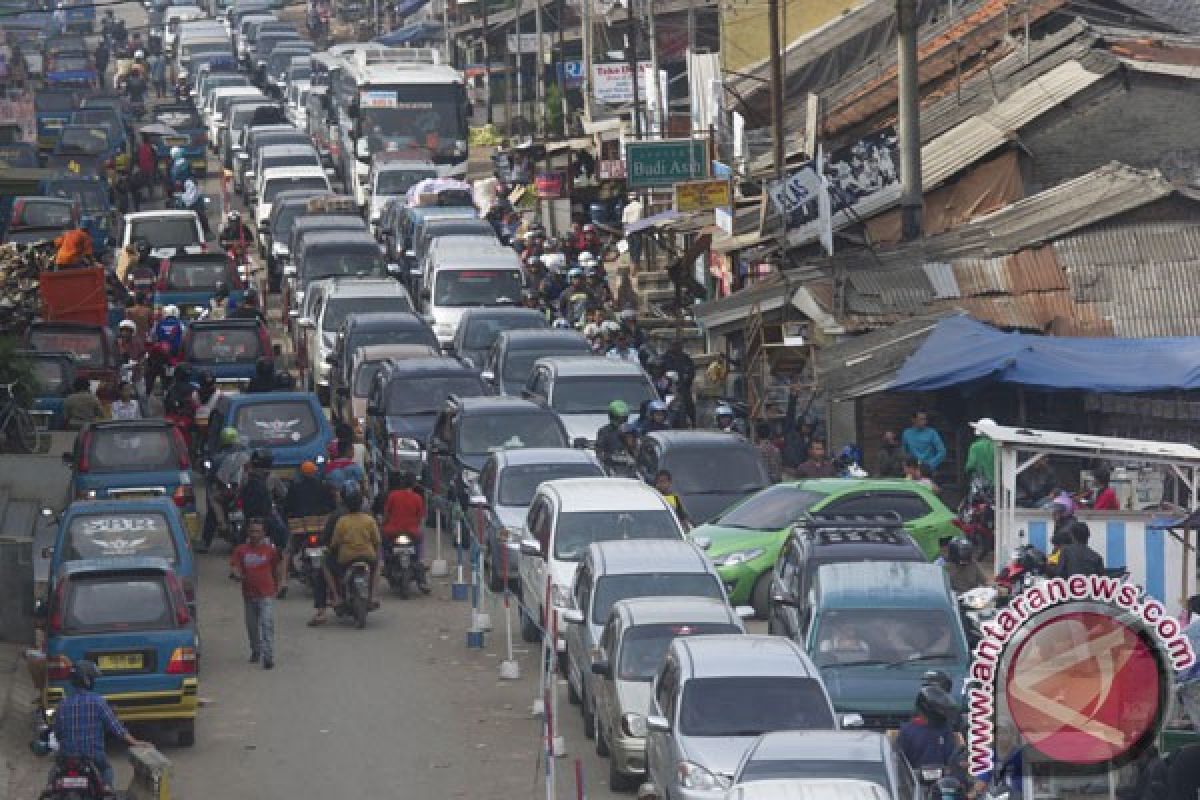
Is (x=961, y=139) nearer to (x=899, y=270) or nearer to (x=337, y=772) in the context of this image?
(x=899, y=270)

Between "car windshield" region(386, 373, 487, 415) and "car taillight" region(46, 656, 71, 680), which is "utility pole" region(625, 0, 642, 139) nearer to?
"car windshield" region(386, 373, 487, 415)

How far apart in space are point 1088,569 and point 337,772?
6469 mm

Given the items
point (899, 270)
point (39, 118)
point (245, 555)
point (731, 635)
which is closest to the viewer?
point (731, 635)

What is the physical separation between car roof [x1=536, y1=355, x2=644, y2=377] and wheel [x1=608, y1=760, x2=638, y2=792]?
1364 cm

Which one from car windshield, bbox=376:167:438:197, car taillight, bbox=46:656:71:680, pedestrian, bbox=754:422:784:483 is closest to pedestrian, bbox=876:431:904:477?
pedestrian, bbox=754:422:784:483

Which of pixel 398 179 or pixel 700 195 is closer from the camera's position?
pixel 700 195

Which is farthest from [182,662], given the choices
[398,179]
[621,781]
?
[398,179]

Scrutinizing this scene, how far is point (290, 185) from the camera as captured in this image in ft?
195

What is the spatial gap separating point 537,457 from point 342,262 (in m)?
18.4

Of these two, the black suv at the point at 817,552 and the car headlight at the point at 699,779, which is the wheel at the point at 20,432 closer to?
the black suv at the point at 817,552

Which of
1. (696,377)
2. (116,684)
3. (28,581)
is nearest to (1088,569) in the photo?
(116,684)

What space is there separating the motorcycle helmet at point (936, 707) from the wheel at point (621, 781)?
10.0 feet

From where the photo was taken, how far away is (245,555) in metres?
24.8

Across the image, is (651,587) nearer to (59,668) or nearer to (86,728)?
(59,668)
